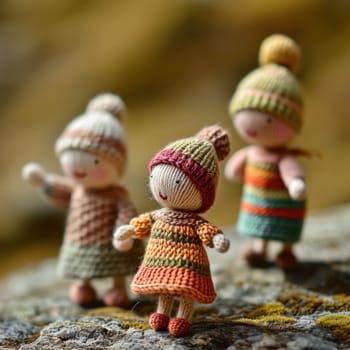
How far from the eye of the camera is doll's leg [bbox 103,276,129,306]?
165 cm

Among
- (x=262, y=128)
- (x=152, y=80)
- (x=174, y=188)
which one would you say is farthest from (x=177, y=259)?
(x=152, y=80)

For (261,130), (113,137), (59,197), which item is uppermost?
(261,130)

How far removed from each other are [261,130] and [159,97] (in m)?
2.40

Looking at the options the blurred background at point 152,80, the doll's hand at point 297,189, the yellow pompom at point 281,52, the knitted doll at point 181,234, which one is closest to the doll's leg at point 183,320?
the knitted doll at point 181,234

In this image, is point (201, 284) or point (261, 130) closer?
point (201, 284)

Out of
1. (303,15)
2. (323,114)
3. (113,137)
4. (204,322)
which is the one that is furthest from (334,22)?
(204,322)

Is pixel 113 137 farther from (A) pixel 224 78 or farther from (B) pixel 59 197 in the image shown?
(A) pixel 224 78

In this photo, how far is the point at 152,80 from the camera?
3.95 m

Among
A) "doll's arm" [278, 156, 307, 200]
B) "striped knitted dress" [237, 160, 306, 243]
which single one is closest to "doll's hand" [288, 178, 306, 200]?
"doll's arm" [278, 156, 307, 200]

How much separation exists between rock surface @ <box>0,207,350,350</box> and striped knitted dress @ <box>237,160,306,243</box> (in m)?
0.17

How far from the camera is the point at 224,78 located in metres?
3.76

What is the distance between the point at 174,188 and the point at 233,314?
1.48 feet

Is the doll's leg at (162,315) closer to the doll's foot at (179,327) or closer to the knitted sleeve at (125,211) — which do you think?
the doll's foot at (179,327)

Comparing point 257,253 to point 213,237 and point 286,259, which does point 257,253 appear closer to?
point 286,259
